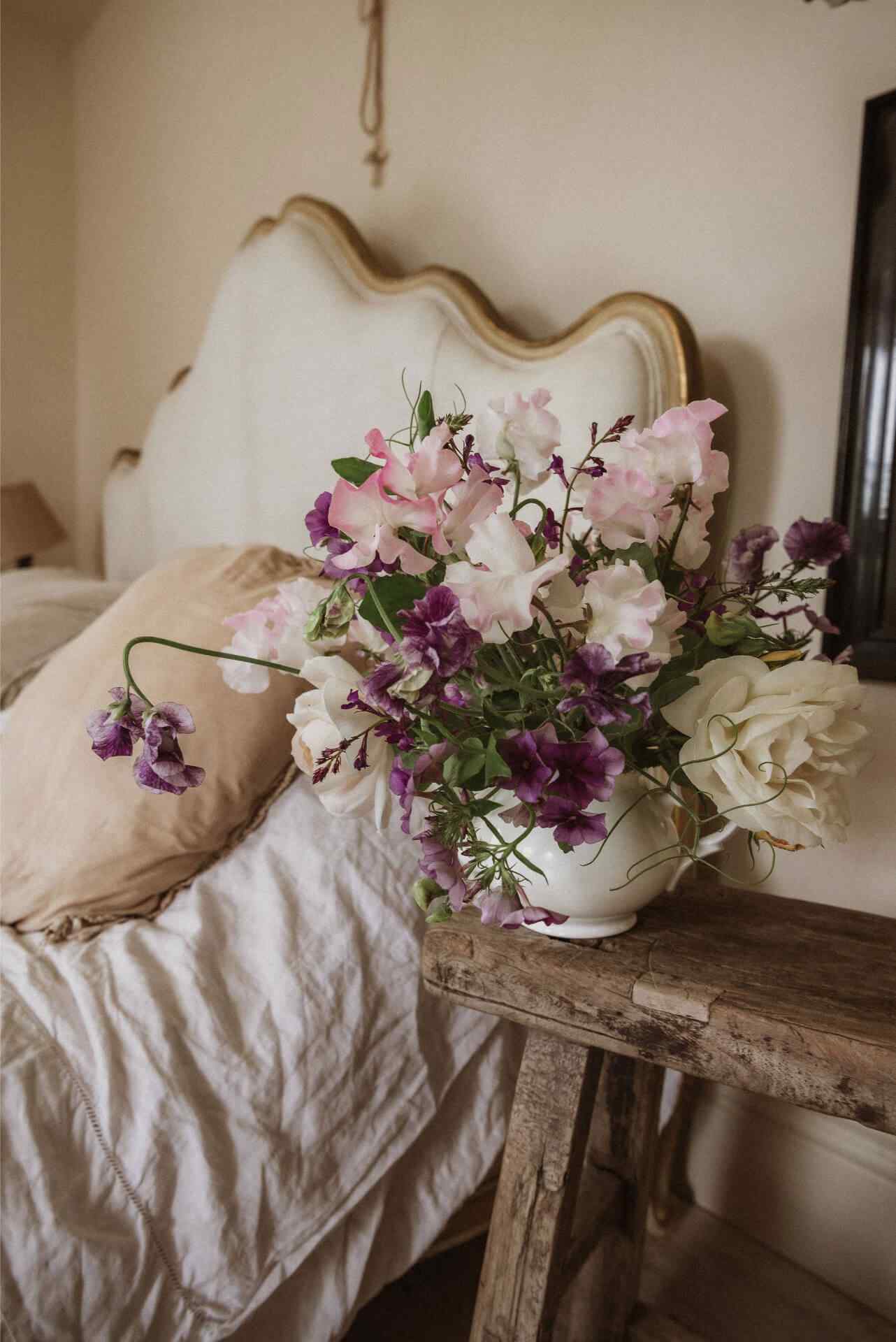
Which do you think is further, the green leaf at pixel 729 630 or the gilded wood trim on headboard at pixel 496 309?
the gilded wood trim on headboard at pixel 496 309

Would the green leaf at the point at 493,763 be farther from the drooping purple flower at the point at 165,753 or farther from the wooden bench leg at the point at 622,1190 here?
the wooden bench leg at the point at 622,1190

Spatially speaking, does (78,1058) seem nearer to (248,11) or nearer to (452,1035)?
(452,1035)

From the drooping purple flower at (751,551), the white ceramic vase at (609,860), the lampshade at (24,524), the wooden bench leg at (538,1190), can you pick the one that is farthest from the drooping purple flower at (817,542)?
the lampshade at (24,524)

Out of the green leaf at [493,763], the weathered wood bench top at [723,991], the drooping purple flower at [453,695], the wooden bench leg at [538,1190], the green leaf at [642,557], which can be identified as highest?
the green leaf at [642,557]

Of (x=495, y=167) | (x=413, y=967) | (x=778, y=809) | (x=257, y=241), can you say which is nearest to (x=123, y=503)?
(x=257, y=241)

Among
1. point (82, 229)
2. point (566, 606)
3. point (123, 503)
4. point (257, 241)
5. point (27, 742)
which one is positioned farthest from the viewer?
point (82, 229)

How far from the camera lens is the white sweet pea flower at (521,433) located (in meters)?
0.69

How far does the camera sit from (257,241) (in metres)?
1.91

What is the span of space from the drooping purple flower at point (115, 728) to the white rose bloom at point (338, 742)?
114 millimetres

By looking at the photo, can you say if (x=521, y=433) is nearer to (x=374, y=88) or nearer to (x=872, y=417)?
(x=872, y=417)

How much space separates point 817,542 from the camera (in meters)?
0.87

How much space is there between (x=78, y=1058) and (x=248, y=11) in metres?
2.23

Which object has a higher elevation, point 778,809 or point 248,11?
point 248,11

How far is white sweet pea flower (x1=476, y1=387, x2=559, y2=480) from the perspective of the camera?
2.26 ft
